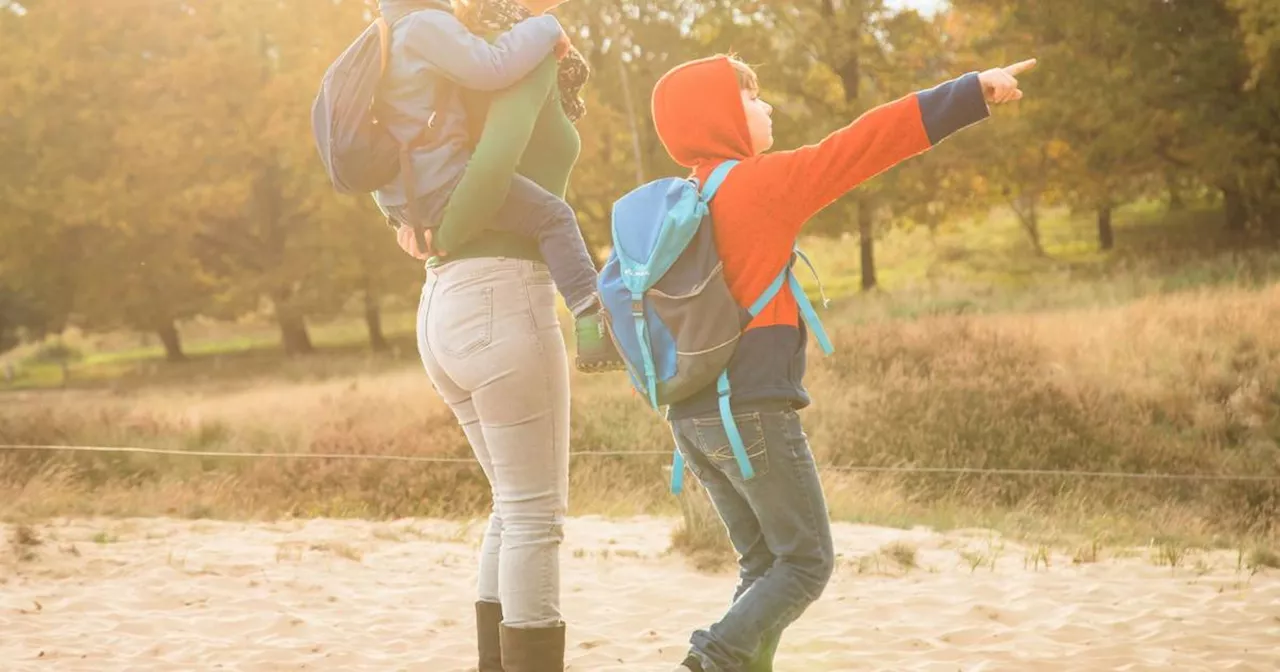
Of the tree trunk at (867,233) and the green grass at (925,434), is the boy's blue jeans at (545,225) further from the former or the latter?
the tree trunk at (867,233)

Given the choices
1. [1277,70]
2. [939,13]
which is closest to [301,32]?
[939,13]

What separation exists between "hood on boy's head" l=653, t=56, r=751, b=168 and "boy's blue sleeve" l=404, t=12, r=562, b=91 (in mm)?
336

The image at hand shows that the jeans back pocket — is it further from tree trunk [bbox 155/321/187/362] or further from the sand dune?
tree trunk [bbox 155/321/187/362]

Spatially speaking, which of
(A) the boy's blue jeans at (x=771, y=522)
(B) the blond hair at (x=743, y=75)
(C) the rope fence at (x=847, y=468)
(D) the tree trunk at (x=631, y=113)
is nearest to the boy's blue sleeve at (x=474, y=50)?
(B) the blond hair at (x=743, y=75)

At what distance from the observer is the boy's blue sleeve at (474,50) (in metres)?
2.79

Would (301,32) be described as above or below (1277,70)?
above

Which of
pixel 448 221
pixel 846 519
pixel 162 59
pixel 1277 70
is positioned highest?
pixel 162 59

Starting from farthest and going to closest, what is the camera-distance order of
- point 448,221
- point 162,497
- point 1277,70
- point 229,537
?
point 1277,70 < point 162,497 < point 229,537 < point 448,221

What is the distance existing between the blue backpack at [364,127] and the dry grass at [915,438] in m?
3.79

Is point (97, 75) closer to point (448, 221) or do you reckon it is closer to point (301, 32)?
point (301, 32)

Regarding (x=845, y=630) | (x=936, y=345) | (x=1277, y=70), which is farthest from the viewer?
(x=1277, y=70)

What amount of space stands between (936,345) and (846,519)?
4.70 meters

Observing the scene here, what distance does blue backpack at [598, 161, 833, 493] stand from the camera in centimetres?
285

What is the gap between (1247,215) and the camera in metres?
20.8
